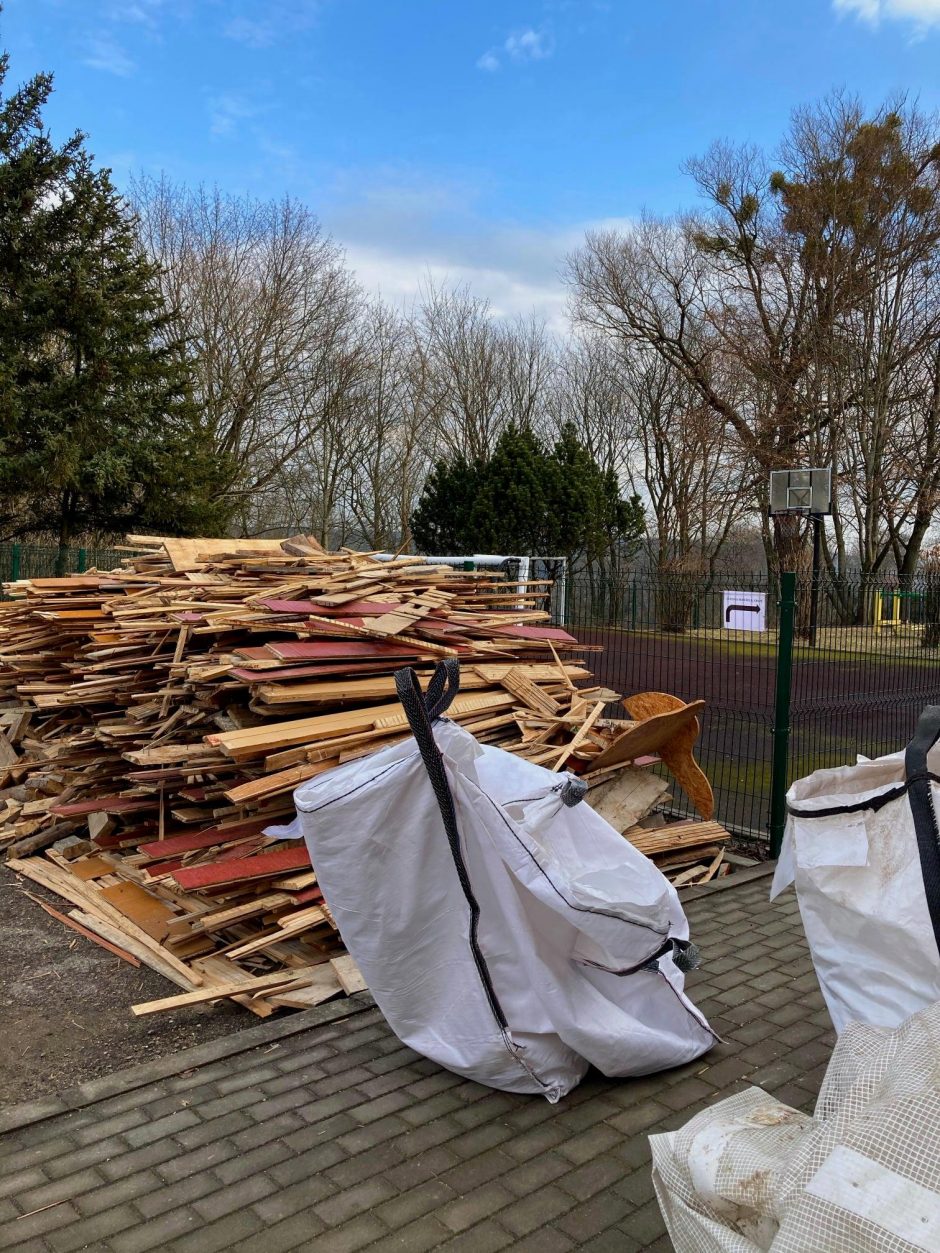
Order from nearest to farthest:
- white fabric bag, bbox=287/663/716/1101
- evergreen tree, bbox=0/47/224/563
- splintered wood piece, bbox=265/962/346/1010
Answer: white fabric bag, bbox=287/663/716/1101
splintered wood piece, bbox=265/962/346/1010
evergreen tree, bbox=0/47/224/563

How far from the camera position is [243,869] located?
495 cm

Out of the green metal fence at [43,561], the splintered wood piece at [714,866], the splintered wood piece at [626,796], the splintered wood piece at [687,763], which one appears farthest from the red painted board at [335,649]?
the green metal fence at [43,561]

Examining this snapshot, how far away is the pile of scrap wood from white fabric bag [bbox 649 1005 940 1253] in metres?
2.72

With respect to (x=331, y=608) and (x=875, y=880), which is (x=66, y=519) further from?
(x=875, y=880)

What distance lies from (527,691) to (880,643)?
3.79 m

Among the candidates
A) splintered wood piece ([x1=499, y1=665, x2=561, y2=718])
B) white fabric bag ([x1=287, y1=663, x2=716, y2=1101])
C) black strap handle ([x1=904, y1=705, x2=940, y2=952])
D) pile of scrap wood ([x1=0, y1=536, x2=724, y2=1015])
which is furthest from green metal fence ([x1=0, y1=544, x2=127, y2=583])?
black strap handle ([x1=904, y1=705, x2=940, y2=952])

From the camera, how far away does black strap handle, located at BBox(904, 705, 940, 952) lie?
280 centimetres

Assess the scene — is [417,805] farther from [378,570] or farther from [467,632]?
[378,570]

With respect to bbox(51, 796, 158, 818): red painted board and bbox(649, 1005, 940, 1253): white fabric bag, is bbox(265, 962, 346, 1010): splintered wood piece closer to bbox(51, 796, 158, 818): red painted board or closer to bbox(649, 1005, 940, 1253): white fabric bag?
bbox(51, 796, 158, 818): red painted board

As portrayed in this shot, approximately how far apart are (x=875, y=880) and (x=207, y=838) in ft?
12.1

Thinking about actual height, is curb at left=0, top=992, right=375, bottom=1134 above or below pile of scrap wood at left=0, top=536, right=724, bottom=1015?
below

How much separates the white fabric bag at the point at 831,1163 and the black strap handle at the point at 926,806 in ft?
2.13

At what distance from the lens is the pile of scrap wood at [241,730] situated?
5.02 meters

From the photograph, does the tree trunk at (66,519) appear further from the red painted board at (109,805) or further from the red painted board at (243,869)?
the red painted board at (243,869)
